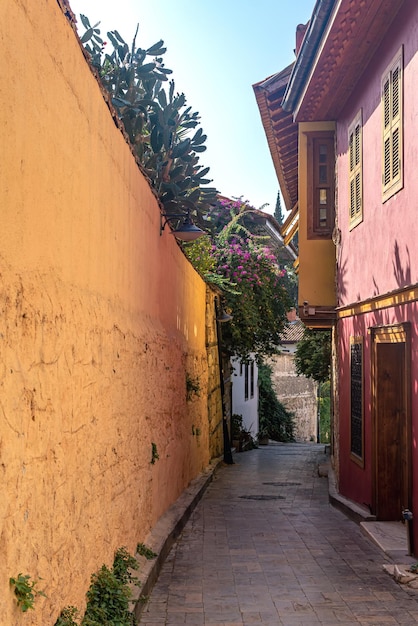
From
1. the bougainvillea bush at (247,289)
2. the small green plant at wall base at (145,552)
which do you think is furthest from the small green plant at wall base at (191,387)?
the bougainvillea bush at (247,289)

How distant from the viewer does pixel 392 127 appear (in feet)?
28.4

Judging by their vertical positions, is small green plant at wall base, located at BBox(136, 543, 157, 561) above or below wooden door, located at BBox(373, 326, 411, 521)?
below

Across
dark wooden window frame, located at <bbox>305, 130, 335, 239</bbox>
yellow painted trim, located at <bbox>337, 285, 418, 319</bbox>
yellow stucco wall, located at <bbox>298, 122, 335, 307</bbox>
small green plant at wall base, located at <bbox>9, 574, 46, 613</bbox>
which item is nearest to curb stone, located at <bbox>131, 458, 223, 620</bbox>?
small green plant at wall base, located at <bbox>9, 574, 46, 613</bbox>

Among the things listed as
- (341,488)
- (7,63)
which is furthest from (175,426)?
(7,63)

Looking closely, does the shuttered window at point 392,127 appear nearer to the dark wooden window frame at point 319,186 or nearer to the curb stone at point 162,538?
the dark wooden window frame at point 319,186

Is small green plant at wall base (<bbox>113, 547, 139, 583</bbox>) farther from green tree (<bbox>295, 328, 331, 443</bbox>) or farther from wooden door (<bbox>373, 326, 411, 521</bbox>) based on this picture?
green tree (<bbox>295, 328, 331, 443</bbox>)

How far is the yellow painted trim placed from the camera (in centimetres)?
794

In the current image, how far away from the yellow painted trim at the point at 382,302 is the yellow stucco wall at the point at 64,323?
2708 mm

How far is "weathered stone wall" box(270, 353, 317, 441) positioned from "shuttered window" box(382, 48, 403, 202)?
32.5m

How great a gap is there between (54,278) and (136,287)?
3.27 metres

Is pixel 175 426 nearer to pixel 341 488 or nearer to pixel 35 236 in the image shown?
pixel 341 488

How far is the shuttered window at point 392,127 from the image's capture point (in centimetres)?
833


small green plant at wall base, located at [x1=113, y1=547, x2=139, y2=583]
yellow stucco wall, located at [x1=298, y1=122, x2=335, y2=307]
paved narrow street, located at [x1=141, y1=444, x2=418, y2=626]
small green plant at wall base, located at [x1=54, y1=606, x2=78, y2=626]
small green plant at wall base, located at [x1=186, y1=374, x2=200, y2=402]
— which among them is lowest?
paved narrow street, located at [x1=141, y1=444, x2=418, y2=626]

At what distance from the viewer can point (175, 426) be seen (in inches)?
424
